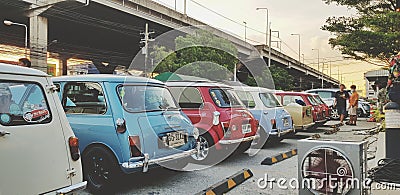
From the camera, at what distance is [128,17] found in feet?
85.6

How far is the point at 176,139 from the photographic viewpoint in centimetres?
532

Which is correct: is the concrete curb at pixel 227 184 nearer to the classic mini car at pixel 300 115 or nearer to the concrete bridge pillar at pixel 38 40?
the classic mini car at pixel 300 115

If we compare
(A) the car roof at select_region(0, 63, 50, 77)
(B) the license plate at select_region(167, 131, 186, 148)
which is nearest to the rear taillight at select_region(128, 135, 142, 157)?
(B) the license plate at select_region(167, 131, 186, 148)

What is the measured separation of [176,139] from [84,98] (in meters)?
1.42

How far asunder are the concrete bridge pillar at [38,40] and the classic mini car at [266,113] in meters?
16.8

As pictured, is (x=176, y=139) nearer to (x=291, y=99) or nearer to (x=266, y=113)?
(x=266, y=113)

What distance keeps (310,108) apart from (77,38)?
25013 mm

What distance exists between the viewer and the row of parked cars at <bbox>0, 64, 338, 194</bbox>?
3.08 m

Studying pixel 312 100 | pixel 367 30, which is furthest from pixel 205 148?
pixel 367 30

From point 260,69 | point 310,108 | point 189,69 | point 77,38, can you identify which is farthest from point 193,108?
point 77,38

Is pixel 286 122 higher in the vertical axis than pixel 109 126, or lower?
lower

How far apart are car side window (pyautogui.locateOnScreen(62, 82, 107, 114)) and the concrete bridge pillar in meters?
18.2

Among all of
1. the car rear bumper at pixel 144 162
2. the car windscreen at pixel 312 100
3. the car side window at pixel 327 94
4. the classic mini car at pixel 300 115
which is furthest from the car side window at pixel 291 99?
the car side window at pixel 327 94

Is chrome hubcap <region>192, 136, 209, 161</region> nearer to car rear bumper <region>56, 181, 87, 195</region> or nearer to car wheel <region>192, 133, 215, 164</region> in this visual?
car wheel <region>192, 133, 215, 164</region>
